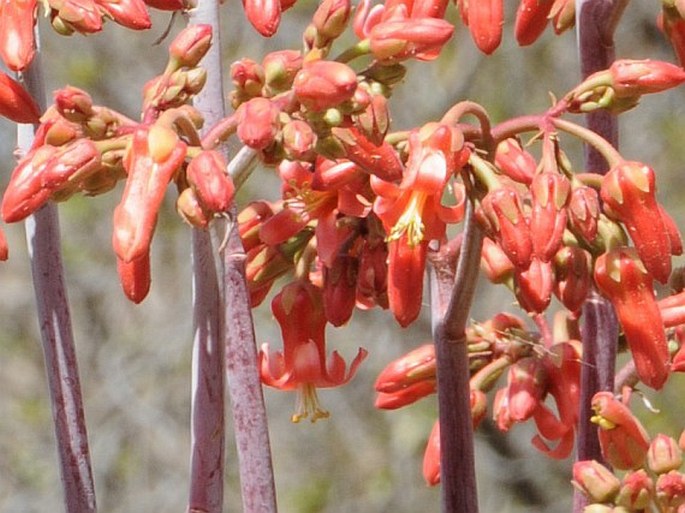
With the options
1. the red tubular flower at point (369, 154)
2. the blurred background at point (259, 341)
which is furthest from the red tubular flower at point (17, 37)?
→ the blurred background at point (259, 341)

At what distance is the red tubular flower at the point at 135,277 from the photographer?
95 centimetres

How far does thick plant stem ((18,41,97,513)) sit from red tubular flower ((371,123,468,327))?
23cm

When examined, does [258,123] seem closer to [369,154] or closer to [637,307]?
[369,154]

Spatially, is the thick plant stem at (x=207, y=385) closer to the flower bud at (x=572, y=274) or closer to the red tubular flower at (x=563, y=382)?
the flower bud at (x=572, y=274)

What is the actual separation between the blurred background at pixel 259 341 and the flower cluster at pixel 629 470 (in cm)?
378

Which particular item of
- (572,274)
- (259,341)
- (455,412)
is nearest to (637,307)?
(572,274)

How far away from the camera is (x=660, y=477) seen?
3.43ft

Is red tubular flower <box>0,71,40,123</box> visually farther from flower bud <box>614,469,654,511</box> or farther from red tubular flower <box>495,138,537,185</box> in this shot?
flower bud <box>614,469,654,511</box>

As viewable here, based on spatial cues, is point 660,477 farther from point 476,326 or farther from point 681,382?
point 681,382

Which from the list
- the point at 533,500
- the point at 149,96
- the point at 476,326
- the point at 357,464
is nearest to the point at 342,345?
the point at 357,464

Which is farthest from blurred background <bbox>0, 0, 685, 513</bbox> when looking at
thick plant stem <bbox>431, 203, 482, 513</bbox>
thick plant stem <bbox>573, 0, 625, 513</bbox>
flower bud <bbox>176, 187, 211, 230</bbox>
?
flower bud <bbox>176, 187, 211, 230</bbox>

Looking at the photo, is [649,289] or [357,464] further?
[357,464]

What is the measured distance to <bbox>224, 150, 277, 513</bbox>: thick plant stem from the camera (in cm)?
98

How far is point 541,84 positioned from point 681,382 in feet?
3.76
